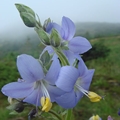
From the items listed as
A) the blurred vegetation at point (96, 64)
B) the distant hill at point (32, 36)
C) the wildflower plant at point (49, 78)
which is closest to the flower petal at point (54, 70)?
the wildflower plant at point (49, 78)

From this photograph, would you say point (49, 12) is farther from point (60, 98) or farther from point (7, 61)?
point (60, 98)

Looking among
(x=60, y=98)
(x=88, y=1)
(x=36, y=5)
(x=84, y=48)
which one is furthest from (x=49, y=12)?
(x=60, y=98)

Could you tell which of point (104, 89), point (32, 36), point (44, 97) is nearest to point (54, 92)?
point (44, 97)

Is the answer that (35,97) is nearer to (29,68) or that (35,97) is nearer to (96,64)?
(29,68)

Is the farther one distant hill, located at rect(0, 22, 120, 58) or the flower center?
distant hill, located at rect(0, 22, 120, 58)

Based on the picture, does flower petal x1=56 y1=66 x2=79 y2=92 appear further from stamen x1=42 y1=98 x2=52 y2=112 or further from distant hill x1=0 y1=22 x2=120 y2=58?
distant hill x1=0 y1=22 x2=120 y2=58

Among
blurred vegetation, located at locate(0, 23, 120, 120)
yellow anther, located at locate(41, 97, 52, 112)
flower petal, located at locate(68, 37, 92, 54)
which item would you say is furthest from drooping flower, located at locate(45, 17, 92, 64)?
blurred vegetation, located at locate(0, 23, 120, 120)
